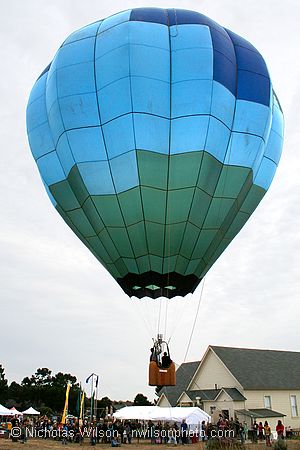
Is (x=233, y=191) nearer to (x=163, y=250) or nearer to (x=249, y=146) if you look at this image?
(x=249, y=146)

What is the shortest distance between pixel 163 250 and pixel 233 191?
220 cm

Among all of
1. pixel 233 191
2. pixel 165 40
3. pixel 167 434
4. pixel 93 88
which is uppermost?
pixel 165 40

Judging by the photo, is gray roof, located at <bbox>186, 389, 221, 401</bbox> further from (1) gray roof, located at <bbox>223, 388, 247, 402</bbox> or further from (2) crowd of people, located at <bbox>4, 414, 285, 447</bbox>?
(2) crowd of people, located at <bbox>4, 414, 285, 447</bbox>

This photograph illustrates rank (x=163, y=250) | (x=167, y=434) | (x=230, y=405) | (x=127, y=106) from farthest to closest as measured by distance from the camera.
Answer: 1. (x=230, y=405)
2. (x=167, y=434)
3. (x=163, y=250)
4. (x=127, y=106)

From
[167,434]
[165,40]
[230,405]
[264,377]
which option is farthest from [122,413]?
[165,40]

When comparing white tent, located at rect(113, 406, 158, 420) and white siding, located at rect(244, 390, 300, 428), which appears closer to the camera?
white tent, located at rect(113, 406, 158, 420)

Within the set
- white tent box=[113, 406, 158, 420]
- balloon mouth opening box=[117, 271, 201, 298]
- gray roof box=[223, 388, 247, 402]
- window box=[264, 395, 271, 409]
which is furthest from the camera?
window box=[264, 395, 271, 409]

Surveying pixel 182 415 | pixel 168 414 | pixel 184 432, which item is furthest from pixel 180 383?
pixel 184 432

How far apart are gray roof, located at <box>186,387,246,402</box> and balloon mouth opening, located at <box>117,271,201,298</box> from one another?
17.4m

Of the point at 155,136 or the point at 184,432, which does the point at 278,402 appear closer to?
the point at 184,432

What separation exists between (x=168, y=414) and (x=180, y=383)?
12.5m

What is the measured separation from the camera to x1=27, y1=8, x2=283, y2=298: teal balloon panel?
1157 centimetres

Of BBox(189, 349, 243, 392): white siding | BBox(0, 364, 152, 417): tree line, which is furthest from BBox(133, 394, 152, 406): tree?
BBox(189, 349, 243, 392): white siding

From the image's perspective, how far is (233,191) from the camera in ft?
41.7
